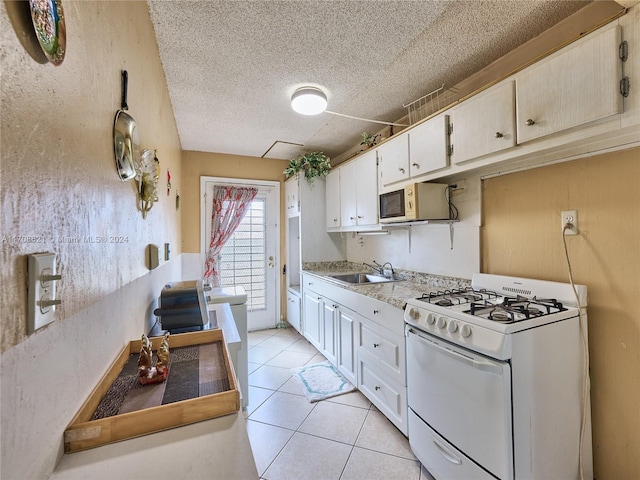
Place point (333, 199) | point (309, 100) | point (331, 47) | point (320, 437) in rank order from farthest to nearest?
point (333, 199), point (309, 100), point (320, 437), point (331, 47)

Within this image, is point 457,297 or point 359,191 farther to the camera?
point 359,191

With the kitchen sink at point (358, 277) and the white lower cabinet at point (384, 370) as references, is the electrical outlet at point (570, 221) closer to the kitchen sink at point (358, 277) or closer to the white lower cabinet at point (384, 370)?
the white lower cabinet at point (384, 370)

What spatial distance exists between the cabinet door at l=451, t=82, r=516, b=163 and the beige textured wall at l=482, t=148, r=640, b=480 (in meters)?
0.37

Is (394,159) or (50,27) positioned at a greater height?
(394,159)

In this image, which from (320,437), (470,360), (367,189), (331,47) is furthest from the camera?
(367,189)

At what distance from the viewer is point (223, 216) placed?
3.81m

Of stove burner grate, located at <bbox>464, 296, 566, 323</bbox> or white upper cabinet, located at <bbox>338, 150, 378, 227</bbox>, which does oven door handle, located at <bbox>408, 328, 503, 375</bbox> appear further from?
white upper cabinet, located at <bbox>338, 150, 378, 227</bbox>

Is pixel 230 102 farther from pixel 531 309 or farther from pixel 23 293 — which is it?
pixel 531 309

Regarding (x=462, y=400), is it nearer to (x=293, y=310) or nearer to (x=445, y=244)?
(x=445, y=244)

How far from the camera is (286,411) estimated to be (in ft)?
7.07

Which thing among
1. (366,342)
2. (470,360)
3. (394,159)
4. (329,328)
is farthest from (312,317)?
(470,360)

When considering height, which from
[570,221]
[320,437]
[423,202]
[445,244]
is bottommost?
[320,437]

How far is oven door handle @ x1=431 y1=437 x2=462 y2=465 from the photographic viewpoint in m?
1.35

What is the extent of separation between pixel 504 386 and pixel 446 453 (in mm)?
556
